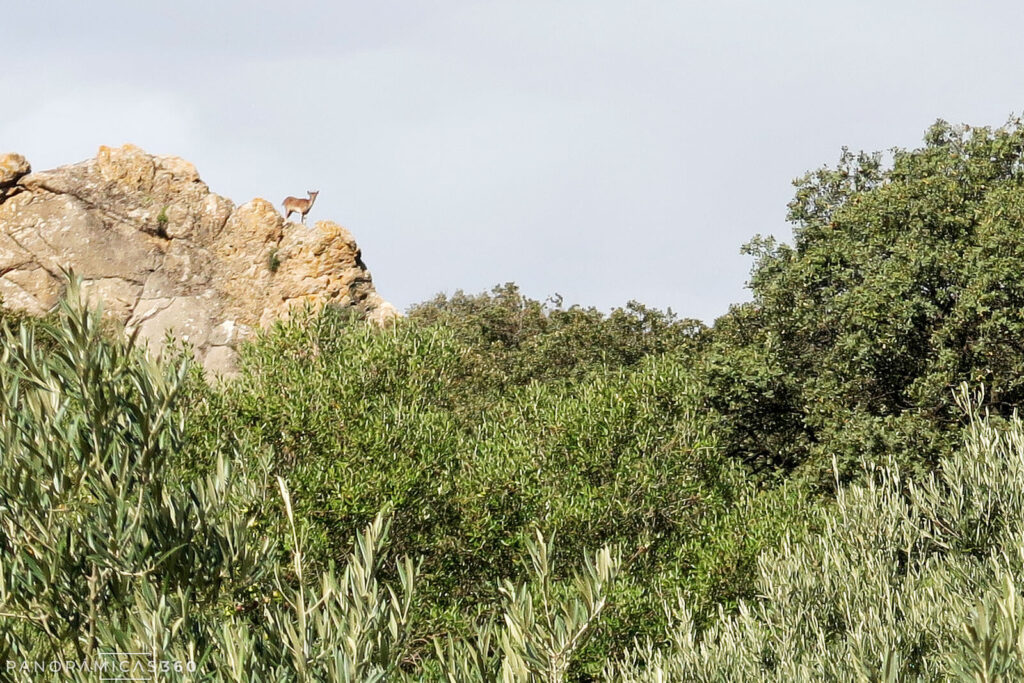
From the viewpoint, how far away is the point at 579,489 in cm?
2230

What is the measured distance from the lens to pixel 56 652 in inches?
333

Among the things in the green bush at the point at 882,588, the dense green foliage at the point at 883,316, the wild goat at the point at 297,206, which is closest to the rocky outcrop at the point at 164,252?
the wild goat at the point at 297,206

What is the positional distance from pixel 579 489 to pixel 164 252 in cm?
4820

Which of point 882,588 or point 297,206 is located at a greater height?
point 297,206

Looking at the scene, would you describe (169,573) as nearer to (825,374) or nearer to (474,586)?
(474,586)

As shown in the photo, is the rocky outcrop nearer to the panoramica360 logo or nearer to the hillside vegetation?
the hillside vegetation

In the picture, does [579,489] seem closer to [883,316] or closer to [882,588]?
[882,588]

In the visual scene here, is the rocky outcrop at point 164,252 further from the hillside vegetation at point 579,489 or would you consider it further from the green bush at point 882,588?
the green bush at point 882,588

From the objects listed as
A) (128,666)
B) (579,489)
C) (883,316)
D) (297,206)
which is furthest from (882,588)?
(297,206)

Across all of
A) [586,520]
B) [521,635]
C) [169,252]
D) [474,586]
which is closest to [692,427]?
[586,520]

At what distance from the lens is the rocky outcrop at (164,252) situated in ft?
197

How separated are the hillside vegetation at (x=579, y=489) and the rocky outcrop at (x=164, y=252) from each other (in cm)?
2447

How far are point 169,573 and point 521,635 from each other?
3009 millimetres

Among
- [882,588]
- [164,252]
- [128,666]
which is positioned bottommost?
[882,588]
